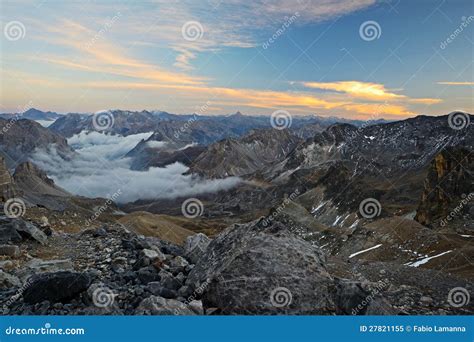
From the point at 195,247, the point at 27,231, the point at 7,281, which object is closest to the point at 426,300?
the point at 195,247

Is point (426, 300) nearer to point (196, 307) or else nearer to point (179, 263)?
point (196, 307)

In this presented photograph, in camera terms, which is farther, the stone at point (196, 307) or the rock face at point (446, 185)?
the rock face at point (446, 185)

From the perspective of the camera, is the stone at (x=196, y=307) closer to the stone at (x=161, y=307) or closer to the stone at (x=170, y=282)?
the stone at (x=161, y=307)

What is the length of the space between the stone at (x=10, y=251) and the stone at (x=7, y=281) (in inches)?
127

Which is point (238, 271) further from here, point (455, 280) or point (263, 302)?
point (455, 280)

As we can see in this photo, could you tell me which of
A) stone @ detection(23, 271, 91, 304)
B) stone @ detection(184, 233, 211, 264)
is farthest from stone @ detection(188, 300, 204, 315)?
stone @ detection(184, 233, 211, 264)

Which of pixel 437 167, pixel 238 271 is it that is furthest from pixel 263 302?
pixel 437 167

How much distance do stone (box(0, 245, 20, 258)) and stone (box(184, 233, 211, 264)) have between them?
861cm

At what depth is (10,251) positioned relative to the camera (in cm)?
1997

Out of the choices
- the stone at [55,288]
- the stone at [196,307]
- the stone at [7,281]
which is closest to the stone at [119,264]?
the stone at [55,288]

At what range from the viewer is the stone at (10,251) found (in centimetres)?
1984

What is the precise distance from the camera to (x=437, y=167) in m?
150

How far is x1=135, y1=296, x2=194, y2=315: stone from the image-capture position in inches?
547

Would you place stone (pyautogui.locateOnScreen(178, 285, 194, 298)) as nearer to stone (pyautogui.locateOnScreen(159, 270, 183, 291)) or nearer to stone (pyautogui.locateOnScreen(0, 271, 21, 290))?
stone (pyautogui.locateOnScreen(159, 270, 183, 291))
